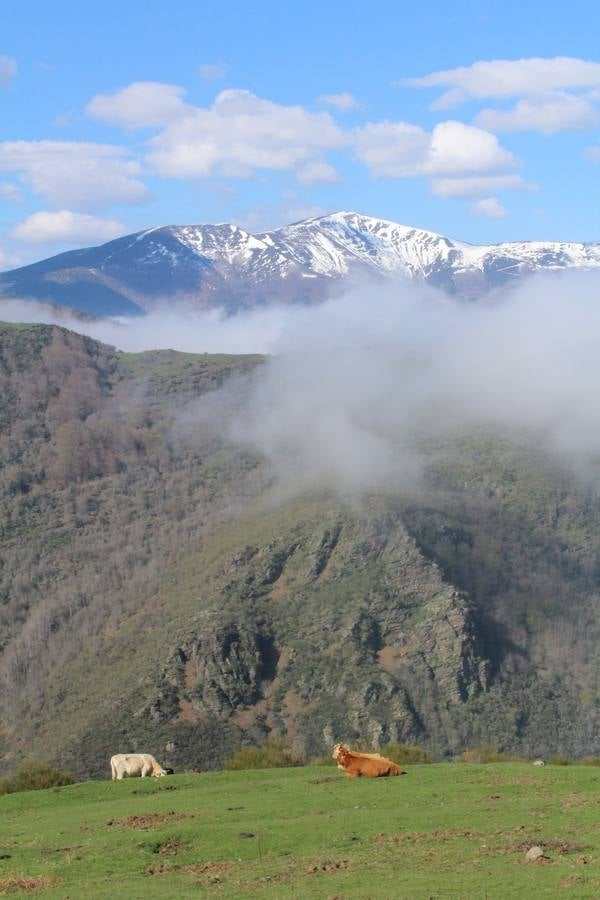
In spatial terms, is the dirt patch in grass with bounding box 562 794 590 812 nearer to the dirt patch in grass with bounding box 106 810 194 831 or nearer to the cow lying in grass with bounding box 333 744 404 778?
the cow lying in grass with bounding box 333 744 404 778

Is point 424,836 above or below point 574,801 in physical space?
above

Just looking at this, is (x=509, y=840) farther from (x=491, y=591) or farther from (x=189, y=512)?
(x=189, y=512)

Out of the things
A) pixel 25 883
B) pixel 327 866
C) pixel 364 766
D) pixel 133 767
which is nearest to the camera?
pixel 25 883

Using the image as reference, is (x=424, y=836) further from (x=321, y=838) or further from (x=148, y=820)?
(x=148, y=820)

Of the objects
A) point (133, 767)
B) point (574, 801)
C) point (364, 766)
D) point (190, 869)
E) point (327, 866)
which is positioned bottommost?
point (133, 767)

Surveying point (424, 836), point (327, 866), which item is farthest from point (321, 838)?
point (327, 866)

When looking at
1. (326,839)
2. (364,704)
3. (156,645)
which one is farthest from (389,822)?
(156,645)

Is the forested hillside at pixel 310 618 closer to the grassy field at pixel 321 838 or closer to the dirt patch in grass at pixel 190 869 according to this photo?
the grassy field at pixel 321 838
